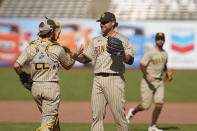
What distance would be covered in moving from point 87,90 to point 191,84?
5372 mm

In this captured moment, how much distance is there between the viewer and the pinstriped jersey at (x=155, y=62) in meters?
10.6

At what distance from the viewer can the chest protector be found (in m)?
6.71

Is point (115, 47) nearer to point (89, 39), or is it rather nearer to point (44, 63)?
point (44, 63)

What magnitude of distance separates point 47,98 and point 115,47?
4.15 ft

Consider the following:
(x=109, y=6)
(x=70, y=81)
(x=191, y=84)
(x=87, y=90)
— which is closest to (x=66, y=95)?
(x=87, y=90)

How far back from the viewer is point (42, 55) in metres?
6.73

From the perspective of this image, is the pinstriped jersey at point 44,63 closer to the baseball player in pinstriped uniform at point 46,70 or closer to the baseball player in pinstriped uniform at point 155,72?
the baseball player in pinstriped uniform at point 46,70

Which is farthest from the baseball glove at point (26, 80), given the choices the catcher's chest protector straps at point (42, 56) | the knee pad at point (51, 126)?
the knee pad at point (51, 126)

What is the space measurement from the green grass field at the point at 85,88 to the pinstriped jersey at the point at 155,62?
6625 mm

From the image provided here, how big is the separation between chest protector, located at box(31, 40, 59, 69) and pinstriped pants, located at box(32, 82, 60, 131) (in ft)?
1.03

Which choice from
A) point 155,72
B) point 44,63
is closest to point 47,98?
point 44,63

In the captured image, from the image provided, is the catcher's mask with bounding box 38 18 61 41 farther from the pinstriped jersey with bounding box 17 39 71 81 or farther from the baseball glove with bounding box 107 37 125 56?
the baseball glove with bounding box 107 37 125 56

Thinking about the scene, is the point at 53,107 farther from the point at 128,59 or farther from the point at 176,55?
the point at 176,55

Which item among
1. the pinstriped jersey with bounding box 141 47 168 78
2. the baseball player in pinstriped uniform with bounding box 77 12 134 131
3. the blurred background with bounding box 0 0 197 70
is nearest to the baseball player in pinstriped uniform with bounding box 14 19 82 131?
the baseball player in pinstriped uniform with bounding box 77 12 134 131
